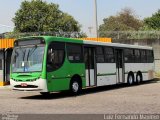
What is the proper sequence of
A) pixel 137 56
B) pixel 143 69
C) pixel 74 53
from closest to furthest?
pixel 74 53
pixel 137 56
pixel 143 69

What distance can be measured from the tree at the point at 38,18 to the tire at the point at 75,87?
49597mm

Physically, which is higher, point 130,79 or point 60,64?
point 60,64

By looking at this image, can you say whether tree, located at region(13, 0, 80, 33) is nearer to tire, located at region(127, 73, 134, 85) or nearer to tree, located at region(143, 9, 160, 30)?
tree, located at region(143, 9, 160, 30)

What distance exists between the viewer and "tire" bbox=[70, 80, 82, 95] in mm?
19987

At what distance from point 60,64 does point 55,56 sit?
0.49 metres

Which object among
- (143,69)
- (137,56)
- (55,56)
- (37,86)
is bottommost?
(37,86)

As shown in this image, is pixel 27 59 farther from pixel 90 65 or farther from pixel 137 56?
pixel 137 56

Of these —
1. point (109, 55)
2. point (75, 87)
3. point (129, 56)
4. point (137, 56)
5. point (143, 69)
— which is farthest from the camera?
point (143, 69)

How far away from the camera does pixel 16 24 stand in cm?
7306

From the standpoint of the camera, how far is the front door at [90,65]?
2143 centimetres

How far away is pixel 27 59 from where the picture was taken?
61.8 ft

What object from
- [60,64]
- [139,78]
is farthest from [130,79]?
[60,64]

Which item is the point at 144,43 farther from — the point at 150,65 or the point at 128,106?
the point at 128,106

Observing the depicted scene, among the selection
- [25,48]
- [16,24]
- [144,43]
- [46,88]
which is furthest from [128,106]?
[16,24]
